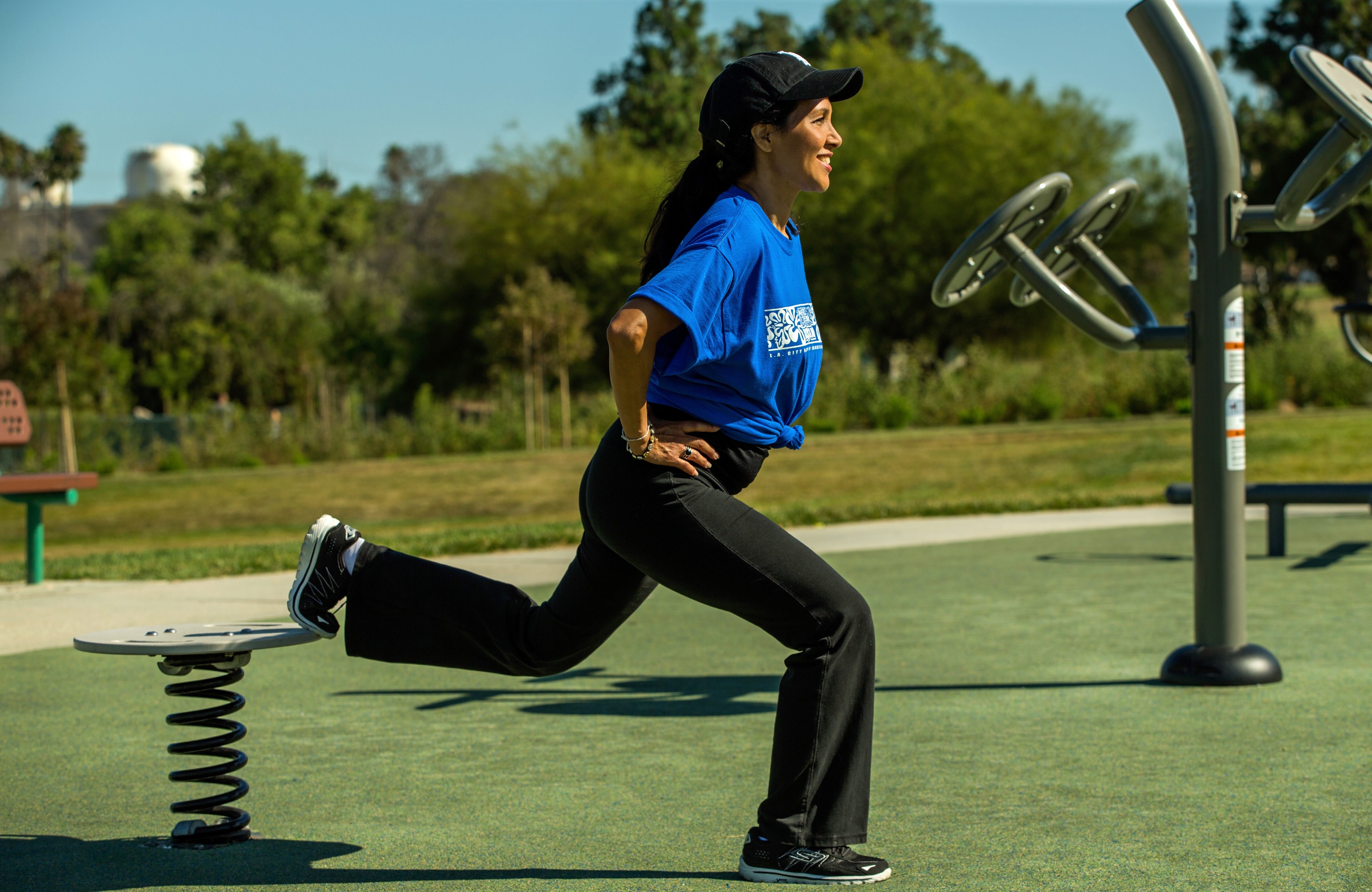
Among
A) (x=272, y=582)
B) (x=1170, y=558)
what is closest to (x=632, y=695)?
(x=272, y=582)

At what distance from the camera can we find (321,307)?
45844 mm

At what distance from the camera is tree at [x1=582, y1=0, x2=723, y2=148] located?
50.2 meters

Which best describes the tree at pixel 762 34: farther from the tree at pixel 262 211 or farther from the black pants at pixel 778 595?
the black pants at pixel 778 595

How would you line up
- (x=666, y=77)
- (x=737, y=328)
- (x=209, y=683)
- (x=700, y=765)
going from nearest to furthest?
1. (x=737, y=328)
2. (x=209, y=683)
3. (x=700, y=765)
4. (x=666, y=77)

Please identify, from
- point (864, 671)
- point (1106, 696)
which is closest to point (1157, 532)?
point (1106, 696)

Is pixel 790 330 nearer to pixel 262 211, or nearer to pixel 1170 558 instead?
pixel 1170 558

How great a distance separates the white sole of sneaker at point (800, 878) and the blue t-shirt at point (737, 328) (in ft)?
3.15

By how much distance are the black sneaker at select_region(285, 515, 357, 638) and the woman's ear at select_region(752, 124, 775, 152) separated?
4.41ft

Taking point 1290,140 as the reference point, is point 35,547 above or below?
below

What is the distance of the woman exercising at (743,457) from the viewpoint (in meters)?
2.96

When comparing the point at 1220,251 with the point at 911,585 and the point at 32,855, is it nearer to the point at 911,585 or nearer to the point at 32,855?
the point at 911,585

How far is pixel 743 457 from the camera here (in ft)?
10.2

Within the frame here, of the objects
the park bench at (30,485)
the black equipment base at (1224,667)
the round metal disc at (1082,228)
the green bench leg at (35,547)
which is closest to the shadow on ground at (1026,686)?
the black equipment base at (1224,667)

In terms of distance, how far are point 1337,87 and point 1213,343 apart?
1034mm
